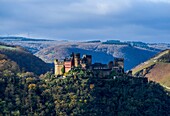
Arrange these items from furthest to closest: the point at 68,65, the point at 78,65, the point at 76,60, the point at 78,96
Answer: the point at 76,60
the point at 68,65
the point at 78,65
the point at 78,96

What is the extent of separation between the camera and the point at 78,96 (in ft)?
387

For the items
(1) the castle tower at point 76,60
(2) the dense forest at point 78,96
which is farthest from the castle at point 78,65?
(2) the dense forest at point 78,96

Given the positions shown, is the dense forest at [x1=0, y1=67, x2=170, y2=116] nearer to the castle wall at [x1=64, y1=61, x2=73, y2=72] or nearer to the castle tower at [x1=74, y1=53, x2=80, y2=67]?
the castle wall at [x1=64, y1=61, x2=73, y2=72]

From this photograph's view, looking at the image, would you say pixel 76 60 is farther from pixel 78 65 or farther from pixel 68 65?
pixel 68 65

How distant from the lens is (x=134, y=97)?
12812 cm

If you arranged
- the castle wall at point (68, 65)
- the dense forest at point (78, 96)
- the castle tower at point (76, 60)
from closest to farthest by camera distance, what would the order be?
the dense forest at point (78, 96) < the castle wall at point (68, 65) < the castle tower at point (76, 60)

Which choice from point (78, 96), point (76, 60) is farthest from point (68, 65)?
point (78, 96)

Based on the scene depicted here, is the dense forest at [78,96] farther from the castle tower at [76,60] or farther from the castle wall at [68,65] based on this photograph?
the castle tower at [76,60]

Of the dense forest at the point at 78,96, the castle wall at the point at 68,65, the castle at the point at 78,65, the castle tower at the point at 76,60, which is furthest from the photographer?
the castle tower at the point at 76,60

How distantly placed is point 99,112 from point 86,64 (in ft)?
72.0

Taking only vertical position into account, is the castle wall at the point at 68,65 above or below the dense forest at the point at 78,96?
above

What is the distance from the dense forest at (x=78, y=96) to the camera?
11094 centimetres

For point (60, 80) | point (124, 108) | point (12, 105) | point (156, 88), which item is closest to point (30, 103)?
point (12, 105)

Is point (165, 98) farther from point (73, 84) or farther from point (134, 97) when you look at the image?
point (73, 84)
